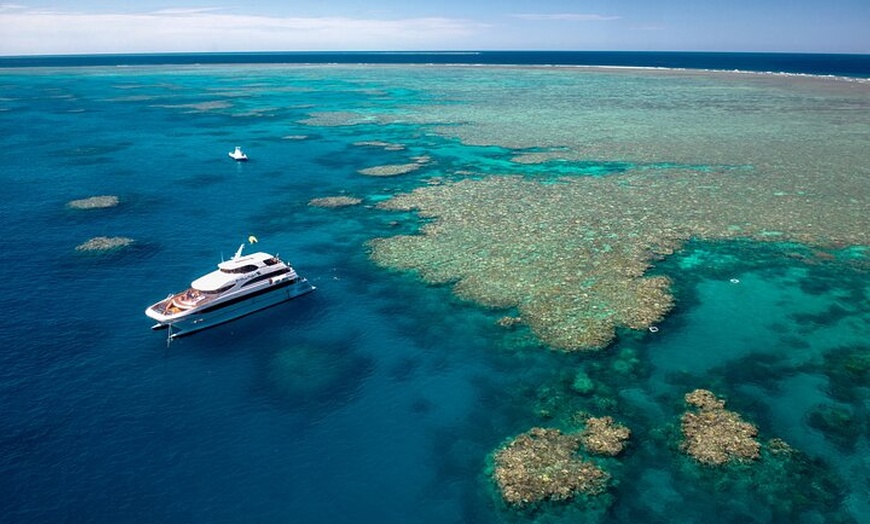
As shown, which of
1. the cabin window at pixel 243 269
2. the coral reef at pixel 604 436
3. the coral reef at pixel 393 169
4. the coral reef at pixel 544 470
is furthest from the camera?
the coral reef at pixel 393 169

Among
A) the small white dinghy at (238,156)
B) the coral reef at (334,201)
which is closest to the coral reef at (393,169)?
the coral reef at (334,201)

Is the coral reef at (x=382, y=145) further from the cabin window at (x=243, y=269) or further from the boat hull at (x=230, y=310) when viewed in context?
the cabin window at (x=243, y=269)

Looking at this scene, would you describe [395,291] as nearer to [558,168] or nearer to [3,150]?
[558,168]

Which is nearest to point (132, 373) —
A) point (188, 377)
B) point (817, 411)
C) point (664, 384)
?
point (188, 377)

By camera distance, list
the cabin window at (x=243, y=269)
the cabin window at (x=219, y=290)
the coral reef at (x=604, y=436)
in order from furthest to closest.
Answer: the cabin window at (x=243, y=269) < the cabin window at (x=219, y=290) < the coral reef at (x=604, y=436)

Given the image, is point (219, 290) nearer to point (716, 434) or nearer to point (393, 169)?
point (716, 434)

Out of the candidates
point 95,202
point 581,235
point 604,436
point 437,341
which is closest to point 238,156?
point 95,202
